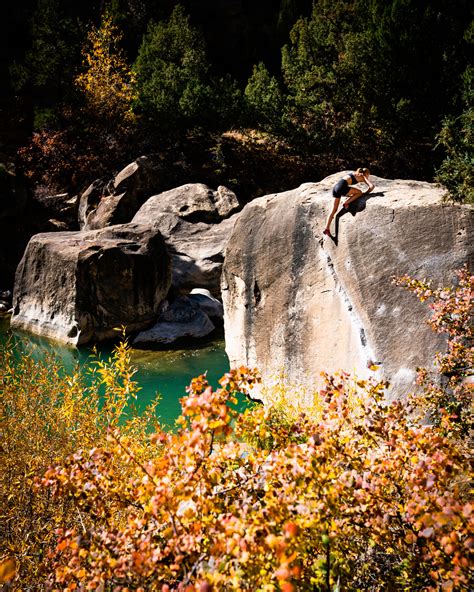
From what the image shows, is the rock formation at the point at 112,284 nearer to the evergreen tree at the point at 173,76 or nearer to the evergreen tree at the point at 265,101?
the evergreen tree at the point at 265,101

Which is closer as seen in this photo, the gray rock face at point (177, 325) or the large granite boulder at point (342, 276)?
the large granite boulder at point (342, 276)

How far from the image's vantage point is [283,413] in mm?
6988

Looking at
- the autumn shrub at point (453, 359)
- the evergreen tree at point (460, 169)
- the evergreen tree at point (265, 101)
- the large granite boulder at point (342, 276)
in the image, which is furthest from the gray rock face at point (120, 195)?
the autumn shrub at point (453, 359)

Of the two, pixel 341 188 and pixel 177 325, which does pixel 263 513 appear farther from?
pixel 177 325

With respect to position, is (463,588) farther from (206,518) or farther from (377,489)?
(206,518)

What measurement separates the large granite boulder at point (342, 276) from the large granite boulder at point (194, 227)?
7.68 metres

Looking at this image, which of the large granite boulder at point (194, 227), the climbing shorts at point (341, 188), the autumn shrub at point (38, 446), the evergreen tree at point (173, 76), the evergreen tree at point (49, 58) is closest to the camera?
the autumn shrub at point (38, 446)

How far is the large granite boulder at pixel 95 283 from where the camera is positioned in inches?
575

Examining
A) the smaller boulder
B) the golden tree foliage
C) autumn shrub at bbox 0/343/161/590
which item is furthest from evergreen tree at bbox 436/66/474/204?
the golden tree foliage

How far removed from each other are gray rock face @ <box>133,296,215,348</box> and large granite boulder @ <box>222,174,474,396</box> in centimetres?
507

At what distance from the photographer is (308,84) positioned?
22.5 metres

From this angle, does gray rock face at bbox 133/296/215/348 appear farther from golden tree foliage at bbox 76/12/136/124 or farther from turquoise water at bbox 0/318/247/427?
golden tree foliage at bbox 76/12/136/124

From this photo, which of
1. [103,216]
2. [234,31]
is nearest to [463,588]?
[103,216]

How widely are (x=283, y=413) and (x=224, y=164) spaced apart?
66.4ft
